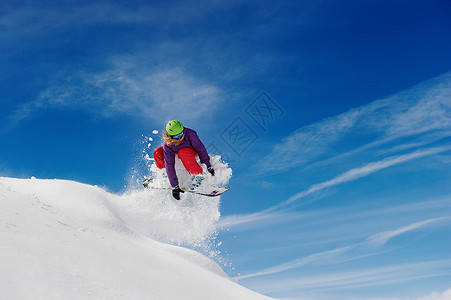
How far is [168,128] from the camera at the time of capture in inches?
A: 439

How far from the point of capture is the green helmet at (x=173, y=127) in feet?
36.5

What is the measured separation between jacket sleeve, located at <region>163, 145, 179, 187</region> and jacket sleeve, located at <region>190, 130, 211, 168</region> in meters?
0.83

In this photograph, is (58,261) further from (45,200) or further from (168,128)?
(168,128)

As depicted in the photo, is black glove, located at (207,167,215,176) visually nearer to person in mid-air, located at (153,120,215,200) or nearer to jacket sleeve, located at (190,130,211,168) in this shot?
person in mid-air, located at (153,120,215,200)

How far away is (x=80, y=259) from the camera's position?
16.1ft

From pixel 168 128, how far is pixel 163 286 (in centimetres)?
657

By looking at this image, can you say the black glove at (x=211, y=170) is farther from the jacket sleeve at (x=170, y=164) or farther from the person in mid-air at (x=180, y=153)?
the jacket sleeve at (x=170, y=164)

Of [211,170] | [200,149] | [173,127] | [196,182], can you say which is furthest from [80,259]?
[196,182]

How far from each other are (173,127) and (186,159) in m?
1.51

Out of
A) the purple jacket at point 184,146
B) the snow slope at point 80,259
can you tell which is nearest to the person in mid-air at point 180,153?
the purple jacket at point 184,146

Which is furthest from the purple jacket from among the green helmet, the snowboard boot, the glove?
the snowboard boot

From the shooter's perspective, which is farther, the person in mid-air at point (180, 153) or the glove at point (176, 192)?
the glove at point (176, 192)

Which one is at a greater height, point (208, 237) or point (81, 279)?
point (208, 237)

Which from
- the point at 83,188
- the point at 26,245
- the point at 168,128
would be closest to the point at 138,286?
the point at 26,245
